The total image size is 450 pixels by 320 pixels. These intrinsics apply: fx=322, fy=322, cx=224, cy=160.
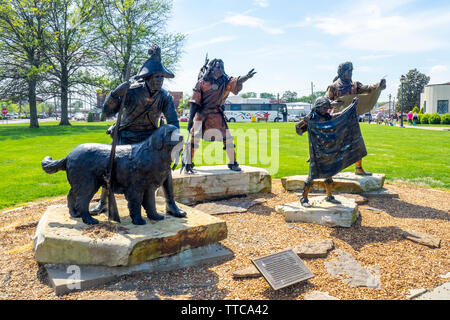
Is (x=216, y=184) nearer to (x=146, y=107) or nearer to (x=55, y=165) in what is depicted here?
(x=146, y=107)

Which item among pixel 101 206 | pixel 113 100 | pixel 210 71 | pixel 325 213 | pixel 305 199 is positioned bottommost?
pixel 325 213

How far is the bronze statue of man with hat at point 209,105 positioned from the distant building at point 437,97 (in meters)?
45.7

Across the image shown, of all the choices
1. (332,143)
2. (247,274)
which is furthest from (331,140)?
(247,274)

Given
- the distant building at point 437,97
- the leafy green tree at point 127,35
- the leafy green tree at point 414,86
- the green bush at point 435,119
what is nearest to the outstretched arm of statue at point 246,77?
the leafy green tree at point 127,35

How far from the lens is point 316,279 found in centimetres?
341

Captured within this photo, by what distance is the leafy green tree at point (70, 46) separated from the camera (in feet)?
80.3

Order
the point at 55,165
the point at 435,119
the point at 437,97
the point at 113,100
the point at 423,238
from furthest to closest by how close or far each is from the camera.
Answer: the point at 437,97 < the point at 435,119 < the point at 423,238 < the point at 113,100 < the point at 55,165

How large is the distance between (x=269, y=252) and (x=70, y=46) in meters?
25.6

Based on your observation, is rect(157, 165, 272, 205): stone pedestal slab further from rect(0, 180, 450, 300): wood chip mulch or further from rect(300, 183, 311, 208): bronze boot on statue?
rect(300, 183, 311, 208): bronze boot on statue

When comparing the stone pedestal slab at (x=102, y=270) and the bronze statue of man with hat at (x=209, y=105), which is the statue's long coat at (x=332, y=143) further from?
the stone pedestal slab at (x=102, y=270)

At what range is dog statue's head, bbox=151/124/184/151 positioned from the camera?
3504 millimetres

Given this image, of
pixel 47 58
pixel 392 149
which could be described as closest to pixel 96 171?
pixel 392 149

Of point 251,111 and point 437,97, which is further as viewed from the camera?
point 251,111

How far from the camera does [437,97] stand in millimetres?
42469
